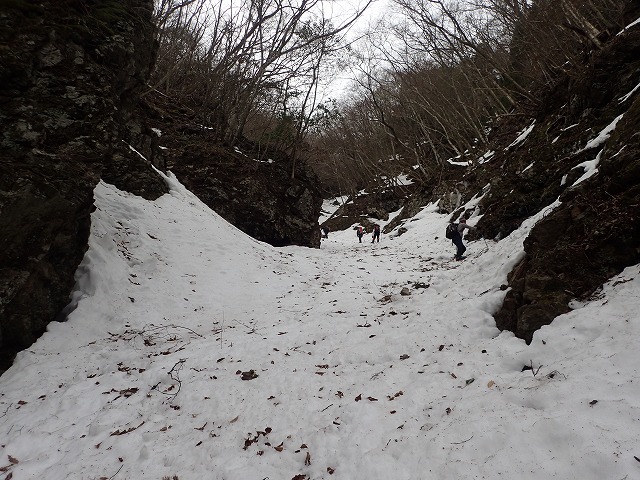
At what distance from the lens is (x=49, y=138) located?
18.9 ft

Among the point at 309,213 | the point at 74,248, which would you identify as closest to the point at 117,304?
the point at 74,248

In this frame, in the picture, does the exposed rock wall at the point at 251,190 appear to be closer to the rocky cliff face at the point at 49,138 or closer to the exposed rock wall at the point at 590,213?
the rocky cliff face at the point at 49,138

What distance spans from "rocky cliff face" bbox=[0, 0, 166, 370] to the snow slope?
2.22 feet

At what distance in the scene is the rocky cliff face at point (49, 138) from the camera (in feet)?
16.1

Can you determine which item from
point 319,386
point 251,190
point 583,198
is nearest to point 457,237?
point 583,198

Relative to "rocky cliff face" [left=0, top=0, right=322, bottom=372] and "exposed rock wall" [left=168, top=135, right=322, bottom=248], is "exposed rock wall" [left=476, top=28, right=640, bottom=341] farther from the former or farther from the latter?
"exposed rock wall" [left=168, top=135, right=322, bottom=248]

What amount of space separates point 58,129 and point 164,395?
504cm

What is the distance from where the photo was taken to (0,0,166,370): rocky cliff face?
4.90 metres

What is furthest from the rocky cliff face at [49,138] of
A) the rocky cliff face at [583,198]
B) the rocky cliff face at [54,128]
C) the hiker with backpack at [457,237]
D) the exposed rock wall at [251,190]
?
the hiker with backpack at [457,237]

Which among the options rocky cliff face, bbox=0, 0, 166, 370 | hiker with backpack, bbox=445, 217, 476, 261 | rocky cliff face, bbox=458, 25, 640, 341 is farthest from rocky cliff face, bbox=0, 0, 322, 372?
hiker with backpack, bbox=445, 217, 476, 261

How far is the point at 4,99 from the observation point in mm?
5180

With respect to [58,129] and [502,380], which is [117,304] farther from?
[502,380]

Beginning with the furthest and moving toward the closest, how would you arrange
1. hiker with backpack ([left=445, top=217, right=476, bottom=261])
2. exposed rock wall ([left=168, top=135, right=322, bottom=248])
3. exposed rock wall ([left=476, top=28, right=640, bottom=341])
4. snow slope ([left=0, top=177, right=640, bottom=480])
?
exposed rock wall ([left=168, top=135, right=322, bottom=248]) → hiker with backpack ([left=445, top=217, right=476, bottom=261]) → exposed rock wall ([left=476, top=28, right=640, bottom=341]) → snow slope ([left=0, top=177, right=640, bottom=480])

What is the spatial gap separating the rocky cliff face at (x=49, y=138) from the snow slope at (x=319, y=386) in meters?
0.68
